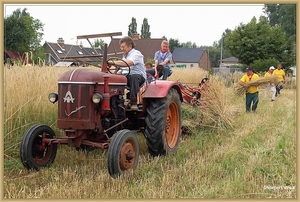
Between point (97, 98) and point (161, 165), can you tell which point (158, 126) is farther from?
point (97, 98)

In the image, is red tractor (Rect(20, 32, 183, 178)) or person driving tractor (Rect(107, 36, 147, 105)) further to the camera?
person driving tractor (Rect(107, 36, 147, 105))

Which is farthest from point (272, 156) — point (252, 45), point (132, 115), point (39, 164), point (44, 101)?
point (252, 45)

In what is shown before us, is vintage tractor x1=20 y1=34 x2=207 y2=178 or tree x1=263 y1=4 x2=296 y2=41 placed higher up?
tree x1=263 y1=4 x2=296 y2=41

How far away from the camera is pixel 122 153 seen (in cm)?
436

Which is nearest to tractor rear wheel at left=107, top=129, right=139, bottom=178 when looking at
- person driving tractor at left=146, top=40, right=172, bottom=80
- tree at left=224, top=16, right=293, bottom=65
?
person driving tractor at left=146, top=40, right=172, bottom=80

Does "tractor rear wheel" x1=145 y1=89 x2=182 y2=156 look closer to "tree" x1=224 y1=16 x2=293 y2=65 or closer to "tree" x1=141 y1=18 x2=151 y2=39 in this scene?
"tree" x1=224 y1=16 x2=293 y2=65

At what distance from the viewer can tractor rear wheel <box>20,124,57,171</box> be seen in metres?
4.59

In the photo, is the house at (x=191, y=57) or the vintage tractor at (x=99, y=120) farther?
the house at (x=191, y=57)

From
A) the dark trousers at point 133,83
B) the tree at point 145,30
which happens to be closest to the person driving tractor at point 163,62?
the dark trousers at point 133,83

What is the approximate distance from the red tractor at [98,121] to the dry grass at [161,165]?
0.66 feet

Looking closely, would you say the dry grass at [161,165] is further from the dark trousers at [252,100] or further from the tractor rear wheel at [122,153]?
the dark trousers at [252,100]

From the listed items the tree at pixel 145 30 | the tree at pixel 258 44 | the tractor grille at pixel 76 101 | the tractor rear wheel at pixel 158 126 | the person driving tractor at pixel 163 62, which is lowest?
the tractor rear wheel at pixel 158 126

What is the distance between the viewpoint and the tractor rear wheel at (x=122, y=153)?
4207 millimetres

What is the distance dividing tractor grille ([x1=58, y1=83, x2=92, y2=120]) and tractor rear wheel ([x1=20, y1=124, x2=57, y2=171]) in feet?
1.69
